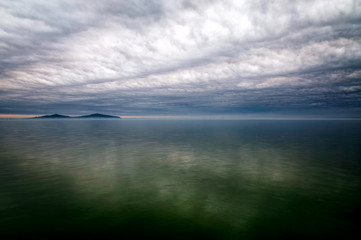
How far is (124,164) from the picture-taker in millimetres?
25016

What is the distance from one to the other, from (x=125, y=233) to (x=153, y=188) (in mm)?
6528

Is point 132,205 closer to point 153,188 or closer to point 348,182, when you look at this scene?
point 153,188

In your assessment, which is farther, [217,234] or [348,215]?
[348,215]

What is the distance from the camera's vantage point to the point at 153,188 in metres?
16.4

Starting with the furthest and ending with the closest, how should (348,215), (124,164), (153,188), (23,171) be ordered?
(124,164) → (23,171) → (153,188) → (348,215)

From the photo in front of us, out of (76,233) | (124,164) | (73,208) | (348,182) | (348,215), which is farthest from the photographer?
(124,164)

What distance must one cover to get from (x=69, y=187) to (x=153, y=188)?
22.8 ft

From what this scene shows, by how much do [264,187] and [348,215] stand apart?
221 inches

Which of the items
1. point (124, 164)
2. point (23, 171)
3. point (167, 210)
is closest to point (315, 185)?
point (167, 210)

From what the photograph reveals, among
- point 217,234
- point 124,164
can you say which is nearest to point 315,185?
point 217,234

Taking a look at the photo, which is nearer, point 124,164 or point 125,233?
point 125,233

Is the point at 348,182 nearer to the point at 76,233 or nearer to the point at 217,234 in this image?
the point at 217,234

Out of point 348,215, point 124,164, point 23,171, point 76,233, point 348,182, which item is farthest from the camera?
point 124,164

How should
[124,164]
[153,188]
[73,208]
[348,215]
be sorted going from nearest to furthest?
[348,215] < [73,208] < [153,188] < [124,164]
